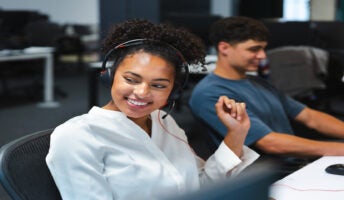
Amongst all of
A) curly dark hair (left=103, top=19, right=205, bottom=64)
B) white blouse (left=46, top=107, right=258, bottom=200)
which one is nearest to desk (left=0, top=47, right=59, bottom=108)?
curly dark hair (left=103, top=19, right=205, bottom=64)

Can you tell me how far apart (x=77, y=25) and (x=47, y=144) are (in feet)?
25.9

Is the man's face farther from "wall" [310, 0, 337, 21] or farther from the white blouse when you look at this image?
"wall" [310, 0, 337, 21]

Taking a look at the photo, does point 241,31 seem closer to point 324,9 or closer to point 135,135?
point 135,135

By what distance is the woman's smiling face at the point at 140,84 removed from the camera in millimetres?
1159

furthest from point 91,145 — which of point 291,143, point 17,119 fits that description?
point 17,119

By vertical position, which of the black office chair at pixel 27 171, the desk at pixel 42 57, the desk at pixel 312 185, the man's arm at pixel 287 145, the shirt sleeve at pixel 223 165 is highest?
the black office chair at pixel 27 171

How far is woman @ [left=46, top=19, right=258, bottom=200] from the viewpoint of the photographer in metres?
1.05

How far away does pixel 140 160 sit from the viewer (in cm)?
115

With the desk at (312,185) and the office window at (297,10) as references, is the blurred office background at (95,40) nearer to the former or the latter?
the office window at (297,10)

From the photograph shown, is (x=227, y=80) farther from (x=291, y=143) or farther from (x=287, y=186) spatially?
(x=287, y=186)

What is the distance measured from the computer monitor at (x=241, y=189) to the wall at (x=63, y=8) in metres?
8.36

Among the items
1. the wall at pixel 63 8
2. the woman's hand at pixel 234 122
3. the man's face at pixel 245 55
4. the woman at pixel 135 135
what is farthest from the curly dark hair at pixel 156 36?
the wall at pixel 63 8

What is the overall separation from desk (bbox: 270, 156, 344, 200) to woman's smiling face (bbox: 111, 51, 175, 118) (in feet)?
1.14

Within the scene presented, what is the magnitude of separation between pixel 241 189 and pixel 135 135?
742 mm
